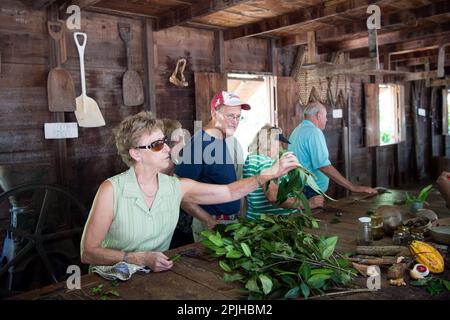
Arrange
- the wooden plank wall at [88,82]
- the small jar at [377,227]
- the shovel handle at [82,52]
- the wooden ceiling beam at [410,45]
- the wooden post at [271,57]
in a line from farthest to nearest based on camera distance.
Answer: the wooden post at [271,57]
the wooden ceiling beam at [410,45]
the shovel handle at [82,52]
the wooden plank wall at [88,82]
the small jar at [377,227]

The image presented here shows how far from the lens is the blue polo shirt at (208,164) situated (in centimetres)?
293

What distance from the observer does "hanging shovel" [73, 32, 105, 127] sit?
3.92m

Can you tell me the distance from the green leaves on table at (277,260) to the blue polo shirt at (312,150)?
1974 mm

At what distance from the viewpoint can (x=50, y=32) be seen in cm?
372

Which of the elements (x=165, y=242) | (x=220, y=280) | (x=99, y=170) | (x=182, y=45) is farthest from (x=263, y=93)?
(x=220, y=280)

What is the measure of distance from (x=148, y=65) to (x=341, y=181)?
89.0 inches

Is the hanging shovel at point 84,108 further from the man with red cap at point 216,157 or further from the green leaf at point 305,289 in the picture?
the green leaf at point 305,289

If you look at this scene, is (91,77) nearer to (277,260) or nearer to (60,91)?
(60,91)

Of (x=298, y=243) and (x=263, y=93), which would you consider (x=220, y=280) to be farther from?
(x=263, y=93)

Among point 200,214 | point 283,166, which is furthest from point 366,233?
point 200,214

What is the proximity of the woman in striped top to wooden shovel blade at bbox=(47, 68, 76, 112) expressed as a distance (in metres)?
1.77

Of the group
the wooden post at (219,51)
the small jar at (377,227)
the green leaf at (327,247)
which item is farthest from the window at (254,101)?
the green leaf at (327,247)

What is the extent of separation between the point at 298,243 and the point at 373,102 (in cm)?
651
